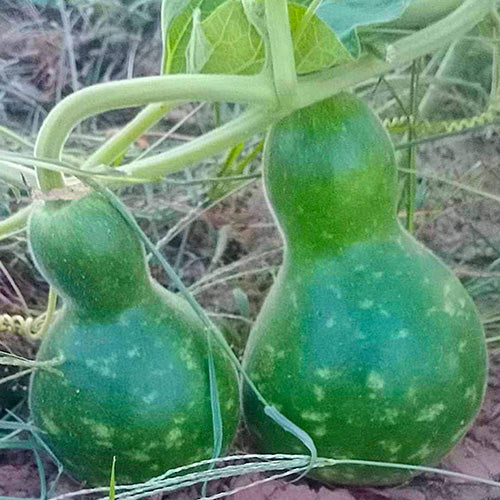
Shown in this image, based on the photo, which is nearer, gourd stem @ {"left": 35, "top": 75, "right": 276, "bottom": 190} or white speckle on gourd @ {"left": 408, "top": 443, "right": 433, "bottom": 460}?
gourd stem @ {"left": 35, "top": 75, "right": 276, "bottom": 190}

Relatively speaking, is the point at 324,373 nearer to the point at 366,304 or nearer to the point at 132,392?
the point at 366,304

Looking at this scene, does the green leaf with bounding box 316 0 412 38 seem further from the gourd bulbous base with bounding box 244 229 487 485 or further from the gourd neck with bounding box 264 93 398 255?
the gourd bulbous base with bounding box 244 229 487 485

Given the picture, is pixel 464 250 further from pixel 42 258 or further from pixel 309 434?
pixel 42 258

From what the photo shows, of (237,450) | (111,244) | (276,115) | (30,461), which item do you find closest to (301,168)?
(276,115)

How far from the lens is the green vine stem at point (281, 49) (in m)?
0.79

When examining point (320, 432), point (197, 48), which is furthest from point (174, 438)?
point (197, 48)

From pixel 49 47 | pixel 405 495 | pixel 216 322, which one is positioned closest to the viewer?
pixel 405 495

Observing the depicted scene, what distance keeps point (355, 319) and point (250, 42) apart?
0.27 metres

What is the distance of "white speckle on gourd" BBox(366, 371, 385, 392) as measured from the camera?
0.86 meters

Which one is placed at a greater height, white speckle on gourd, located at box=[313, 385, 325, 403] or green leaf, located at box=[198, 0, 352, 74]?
green leaf, located at box=[198, 0, 352, 74]

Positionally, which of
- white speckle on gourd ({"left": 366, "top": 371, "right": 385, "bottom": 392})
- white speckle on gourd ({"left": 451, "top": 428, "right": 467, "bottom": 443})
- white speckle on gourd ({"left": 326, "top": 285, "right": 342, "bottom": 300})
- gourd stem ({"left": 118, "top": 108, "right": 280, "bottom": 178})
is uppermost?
gourd stem ({"left": 118, "top": 108, "right": 280, "bottom": 178})

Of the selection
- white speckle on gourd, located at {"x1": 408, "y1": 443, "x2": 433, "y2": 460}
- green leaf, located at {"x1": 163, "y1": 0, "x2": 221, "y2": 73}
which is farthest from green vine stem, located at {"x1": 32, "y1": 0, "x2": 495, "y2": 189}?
white speckle on gourd, located at {"x1": 408, "y1": 443, "x2": 433, "y2": 460}

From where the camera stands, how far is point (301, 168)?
87 centimetres

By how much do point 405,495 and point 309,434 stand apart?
0.41ft
